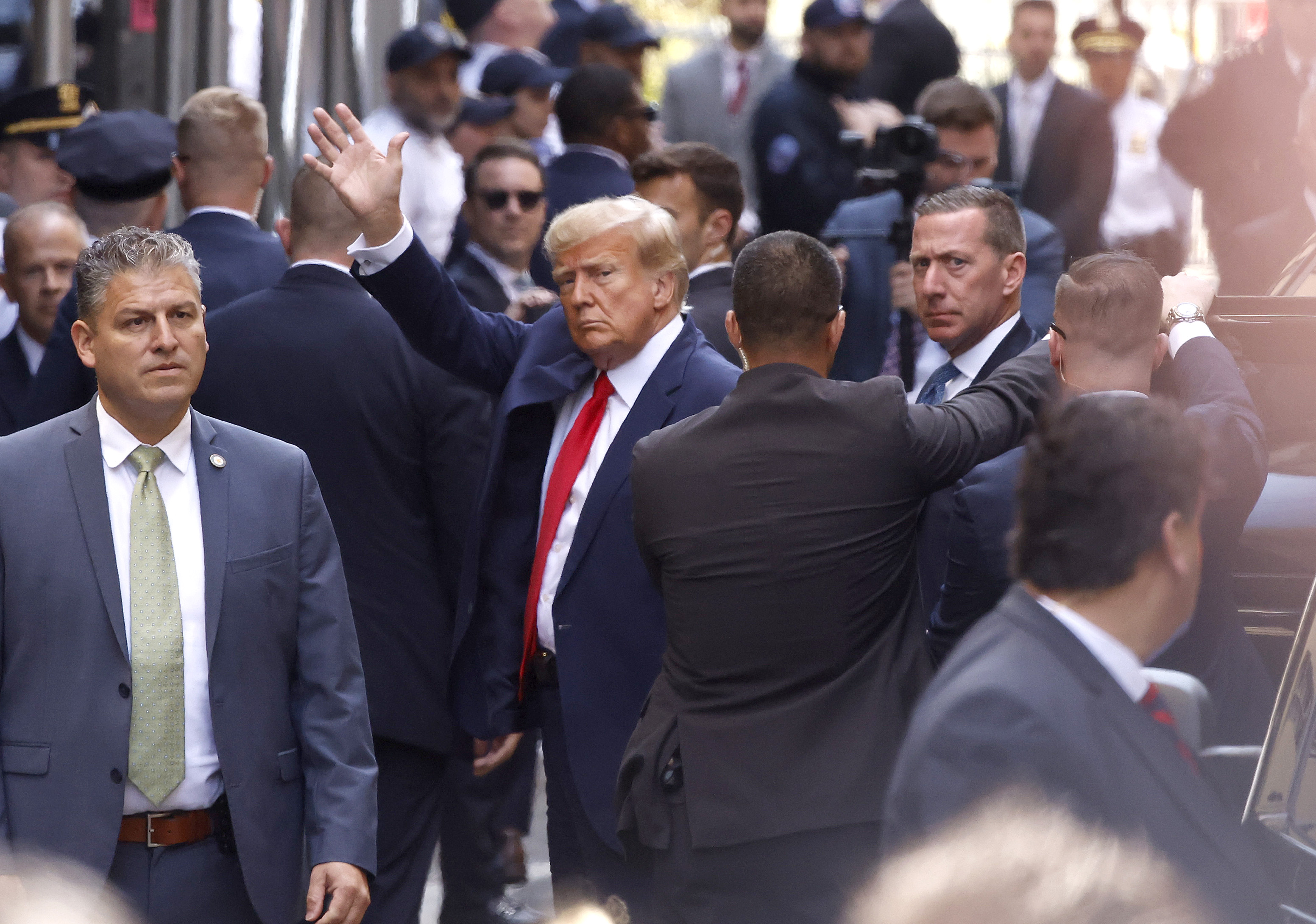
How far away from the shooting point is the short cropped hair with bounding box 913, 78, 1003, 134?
596 cm

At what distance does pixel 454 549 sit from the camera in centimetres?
459

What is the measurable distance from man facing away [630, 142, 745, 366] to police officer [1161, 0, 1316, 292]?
2546mm

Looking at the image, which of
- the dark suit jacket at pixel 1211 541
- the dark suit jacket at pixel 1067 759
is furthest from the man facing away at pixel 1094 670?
the dark suit jacket at pixel 1211 541

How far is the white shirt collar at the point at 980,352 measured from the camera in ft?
12.7

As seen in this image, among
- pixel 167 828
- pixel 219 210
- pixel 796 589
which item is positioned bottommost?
pixel 167 828

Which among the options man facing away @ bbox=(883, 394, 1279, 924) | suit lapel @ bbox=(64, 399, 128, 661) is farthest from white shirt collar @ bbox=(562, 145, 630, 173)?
man facing away @ bbox=(883, 394, 1279, 924)

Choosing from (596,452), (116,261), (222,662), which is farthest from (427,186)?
(222,662)

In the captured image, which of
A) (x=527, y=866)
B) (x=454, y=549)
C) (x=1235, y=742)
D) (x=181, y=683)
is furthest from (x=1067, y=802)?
(x=527, y=866)

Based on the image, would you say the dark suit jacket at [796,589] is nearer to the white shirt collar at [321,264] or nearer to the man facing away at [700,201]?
the white shirt collar at [321,264]

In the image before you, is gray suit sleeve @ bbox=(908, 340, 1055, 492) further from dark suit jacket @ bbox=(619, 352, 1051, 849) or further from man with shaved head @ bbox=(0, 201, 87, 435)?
man with shaved head @ bbox=(0, 201, 87, 435)

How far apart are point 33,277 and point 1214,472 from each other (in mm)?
3473

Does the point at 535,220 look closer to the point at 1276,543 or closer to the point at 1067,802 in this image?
the point at 1276,543

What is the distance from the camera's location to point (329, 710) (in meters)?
3.32

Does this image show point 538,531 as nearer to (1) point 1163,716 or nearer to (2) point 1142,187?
(1) point 1163,716
